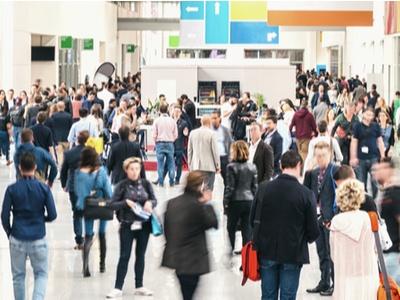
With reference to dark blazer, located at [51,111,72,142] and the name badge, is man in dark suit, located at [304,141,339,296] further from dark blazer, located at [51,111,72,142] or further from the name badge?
dark blazer, located at [51,111,72,142]

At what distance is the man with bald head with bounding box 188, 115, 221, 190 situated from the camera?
47.3 ft

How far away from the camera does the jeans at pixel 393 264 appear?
864 cm

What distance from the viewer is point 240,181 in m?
11.5

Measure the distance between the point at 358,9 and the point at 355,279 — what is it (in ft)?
90.8

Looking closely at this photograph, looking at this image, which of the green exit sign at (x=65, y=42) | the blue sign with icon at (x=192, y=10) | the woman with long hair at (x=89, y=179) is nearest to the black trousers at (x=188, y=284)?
the woman with long hair at (x=89, y=179)

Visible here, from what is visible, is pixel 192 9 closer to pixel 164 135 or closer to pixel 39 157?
pixel 164 135

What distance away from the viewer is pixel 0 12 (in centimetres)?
3412

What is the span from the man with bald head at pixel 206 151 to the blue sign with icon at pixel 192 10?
27.6 m

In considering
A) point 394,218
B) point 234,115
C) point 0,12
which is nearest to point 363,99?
point 234,115

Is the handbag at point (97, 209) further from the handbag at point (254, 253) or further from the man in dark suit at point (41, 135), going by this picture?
the man in dark suit at point (41, 135)

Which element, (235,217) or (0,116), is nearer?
(235,217)

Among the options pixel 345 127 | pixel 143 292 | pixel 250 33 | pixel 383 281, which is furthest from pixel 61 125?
pixel 250 33

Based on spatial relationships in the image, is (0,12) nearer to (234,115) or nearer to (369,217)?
(234,115)

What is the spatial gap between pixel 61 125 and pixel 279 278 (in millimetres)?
12036
